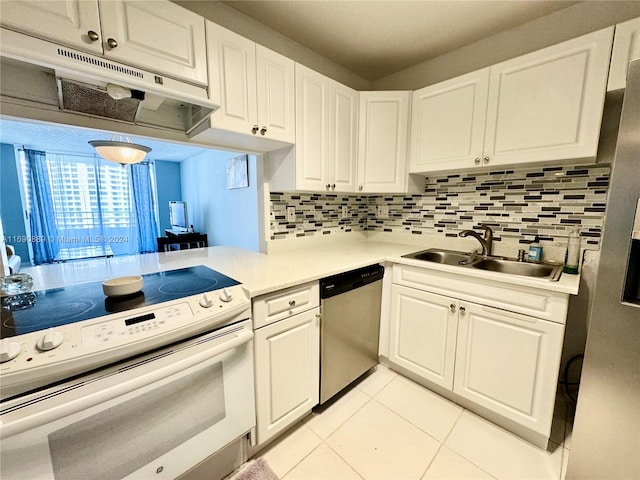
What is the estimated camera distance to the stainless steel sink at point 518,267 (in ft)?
5.11

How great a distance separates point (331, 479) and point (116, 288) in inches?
49.9

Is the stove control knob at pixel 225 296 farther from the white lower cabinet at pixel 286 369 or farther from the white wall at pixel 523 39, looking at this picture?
the white wall at pixel 523 39

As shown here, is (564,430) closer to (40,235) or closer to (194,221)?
(194,221)

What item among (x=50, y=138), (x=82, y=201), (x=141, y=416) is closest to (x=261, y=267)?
(x=141, y=416)

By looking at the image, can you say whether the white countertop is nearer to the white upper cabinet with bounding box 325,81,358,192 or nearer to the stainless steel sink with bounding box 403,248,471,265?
the stainless steel sink with bounding box 403,248,471,265

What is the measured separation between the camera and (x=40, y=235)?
3631 mm

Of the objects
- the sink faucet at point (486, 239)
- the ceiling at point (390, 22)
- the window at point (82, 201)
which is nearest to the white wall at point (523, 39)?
the ceiling at point (390, 22)

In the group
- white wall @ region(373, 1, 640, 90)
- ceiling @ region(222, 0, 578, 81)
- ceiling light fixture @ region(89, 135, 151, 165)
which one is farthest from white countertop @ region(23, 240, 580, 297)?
ceiling @ region(222, 0, 578, 81)

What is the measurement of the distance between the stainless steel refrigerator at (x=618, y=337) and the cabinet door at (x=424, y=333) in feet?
1.95

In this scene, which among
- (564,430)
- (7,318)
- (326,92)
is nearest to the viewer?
(7,318)

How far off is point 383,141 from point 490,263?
1.18 meters

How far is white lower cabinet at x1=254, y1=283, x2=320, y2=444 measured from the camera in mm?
1223

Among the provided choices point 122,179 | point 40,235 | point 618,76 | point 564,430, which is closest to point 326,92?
point 618,76

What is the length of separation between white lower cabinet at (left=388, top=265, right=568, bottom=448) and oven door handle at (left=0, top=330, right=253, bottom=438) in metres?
1.20
